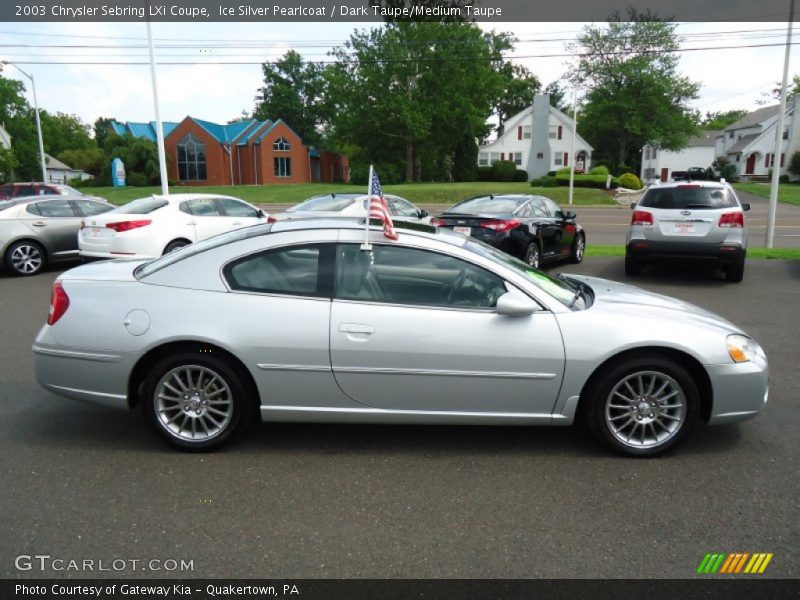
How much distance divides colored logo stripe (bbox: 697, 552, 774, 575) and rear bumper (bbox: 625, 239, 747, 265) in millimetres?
7956

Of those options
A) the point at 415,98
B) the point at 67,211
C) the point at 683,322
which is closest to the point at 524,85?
the point at 415,98

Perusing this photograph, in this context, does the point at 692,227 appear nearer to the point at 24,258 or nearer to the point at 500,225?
the point at 500,225

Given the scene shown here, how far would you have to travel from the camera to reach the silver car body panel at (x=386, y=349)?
379 centimetres

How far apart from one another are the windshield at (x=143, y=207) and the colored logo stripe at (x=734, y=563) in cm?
1032

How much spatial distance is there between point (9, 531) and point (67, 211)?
34.9ft

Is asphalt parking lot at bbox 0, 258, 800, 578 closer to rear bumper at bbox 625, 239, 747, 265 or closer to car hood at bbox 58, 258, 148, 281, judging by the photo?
car hood at bbox 58, 258, 148, 281

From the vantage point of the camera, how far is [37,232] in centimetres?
1160

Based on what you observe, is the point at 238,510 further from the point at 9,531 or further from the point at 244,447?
the point at 9,531

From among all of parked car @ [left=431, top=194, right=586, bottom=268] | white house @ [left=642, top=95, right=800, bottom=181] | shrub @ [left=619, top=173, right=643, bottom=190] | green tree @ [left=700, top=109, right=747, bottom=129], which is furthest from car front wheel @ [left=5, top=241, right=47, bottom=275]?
green tree @ [left=700, top=109, right=747, bottom=129]

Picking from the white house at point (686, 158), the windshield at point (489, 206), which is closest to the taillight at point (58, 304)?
the windshield at point (489, 206)

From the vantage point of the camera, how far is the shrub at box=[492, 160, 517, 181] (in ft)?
175

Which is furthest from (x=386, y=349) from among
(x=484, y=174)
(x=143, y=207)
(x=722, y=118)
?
(x=722, y=118)

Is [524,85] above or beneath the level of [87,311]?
above
